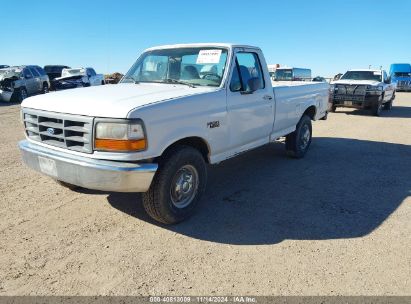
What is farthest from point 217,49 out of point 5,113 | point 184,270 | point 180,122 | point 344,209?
point 5,113

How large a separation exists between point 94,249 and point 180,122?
1.52 m

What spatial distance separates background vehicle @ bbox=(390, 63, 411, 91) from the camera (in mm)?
34612

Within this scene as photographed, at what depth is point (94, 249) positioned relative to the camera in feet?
11.0

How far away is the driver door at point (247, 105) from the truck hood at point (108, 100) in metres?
0.44

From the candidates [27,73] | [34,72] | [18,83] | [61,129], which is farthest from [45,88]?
[61,129]

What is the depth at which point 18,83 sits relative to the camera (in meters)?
17.6

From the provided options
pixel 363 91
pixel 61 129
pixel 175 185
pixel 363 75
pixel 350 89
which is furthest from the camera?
pixel 363 75

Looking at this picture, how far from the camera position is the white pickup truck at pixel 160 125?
10.7 ft

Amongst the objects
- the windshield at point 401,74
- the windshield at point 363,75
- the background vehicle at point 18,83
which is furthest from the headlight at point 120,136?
the windshield at point 401,74

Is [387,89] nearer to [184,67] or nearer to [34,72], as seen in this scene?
[184,67]

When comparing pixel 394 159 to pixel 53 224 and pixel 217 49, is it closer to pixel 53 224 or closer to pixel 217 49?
pixel 217 49

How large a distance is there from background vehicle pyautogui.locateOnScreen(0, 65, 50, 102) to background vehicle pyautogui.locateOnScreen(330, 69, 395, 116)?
15.2 metres

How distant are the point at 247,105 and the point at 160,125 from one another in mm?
1722

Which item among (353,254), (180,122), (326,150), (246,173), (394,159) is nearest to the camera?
(353,254)
